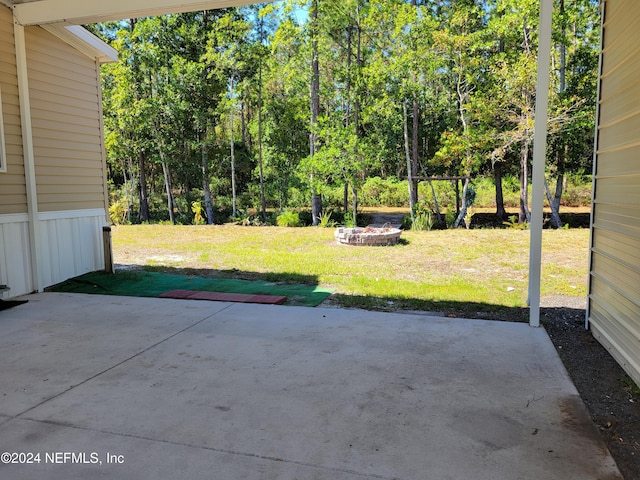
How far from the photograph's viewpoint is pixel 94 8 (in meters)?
4.57

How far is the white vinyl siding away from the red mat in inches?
75.0

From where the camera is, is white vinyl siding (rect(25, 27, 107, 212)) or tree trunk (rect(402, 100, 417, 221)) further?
tree trunk (rect(402, 100, 417, 221))

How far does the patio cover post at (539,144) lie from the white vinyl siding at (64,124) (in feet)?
16.6

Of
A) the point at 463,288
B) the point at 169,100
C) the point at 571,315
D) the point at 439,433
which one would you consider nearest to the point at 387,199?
the point at 169,100

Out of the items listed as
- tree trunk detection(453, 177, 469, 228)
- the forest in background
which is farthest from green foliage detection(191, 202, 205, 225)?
tree trunk detection(453, 177, 469, 228)

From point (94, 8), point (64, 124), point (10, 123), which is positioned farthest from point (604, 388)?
point (64, 124)

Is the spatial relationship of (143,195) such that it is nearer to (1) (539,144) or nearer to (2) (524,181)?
(2) (524,181)

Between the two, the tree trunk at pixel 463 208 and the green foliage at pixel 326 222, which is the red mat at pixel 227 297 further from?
the tree trunk at pixel 463 208

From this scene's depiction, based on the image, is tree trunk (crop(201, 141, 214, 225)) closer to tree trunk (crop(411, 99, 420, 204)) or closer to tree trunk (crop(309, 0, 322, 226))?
tree trunk (crop(309, 0, 322, 226))

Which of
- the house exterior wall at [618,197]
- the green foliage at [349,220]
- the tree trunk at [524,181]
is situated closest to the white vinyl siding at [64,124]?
the house exterior wall at [618,197]

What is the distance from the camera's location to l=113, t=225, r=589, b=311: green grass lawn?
5.04 m

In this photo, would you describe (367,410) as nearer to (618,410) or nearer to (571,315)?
(618,410)

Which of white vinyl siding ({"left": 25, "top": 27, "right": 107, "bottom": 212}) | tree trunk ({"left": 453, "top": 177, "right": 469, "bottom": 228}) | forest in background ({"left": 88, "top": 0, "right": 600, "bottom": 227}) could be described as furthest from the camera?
tree trunk ({"left": 453, "top": 177, "right": 469, "bottom": 228})

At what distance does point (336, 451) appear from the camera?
194cm
